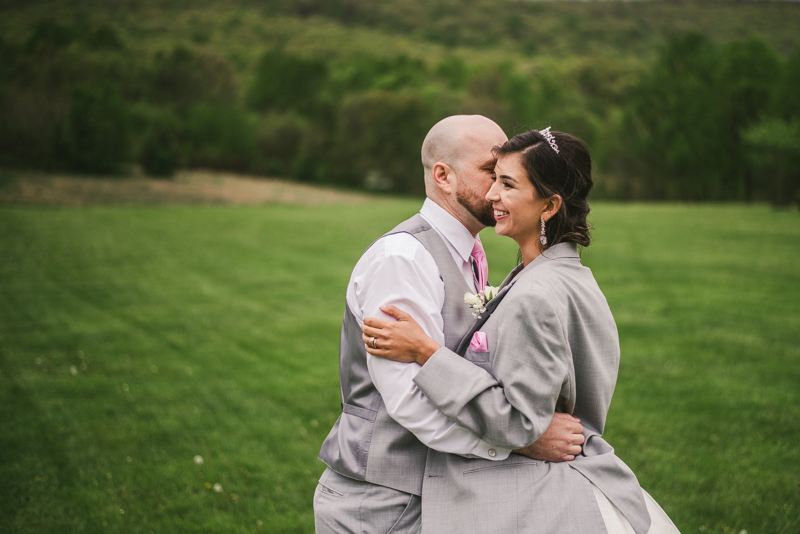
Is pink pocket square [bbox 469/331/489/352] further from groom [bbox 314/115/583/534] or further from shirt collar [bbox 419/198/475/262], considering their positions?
shirt collar [bbox 419/198/475/262]

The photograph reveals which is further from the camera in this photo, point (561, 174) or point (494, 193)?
point (494, 193)

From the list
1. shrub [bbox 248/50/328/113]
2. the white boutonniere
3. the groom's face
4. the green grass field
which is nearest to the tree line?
shrub [bbox 248/50/328/113]

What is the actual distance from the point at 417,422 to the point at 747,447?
17.3 feet

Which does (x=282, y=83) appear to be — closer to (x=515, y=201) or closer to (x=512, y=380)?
(x=515, y=201)

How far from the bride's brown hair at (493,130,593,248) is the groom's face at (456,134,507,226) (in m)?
0.27

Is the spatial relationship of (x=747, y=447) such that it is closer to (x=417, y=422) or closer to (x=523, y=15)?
(x=417, y=422)

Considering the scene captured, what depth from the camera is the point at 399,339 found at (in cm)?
247

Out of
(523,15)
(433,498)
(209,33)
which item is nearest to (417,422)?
(433,498)

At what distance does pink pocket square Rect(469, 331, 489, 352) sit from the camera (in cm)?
249

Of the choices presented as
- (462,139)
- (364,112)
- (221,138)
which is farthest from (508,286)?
(364,112)

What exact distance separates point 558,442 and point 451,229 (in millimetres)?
1082

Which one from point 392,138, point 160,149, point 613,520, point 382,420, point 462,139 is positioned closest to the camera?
point 613,520

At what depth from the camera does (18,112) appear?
4562 centimetres

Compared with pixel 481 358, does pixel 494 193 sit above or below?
above
